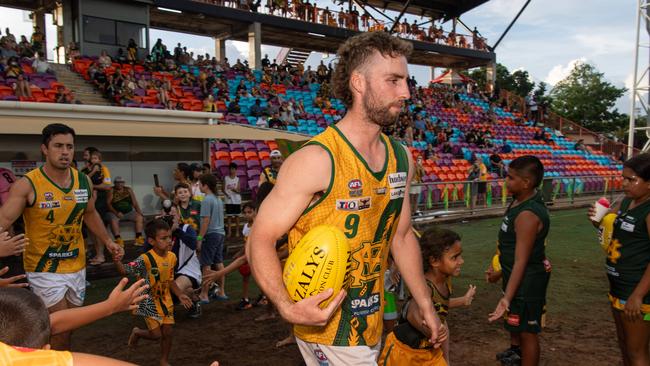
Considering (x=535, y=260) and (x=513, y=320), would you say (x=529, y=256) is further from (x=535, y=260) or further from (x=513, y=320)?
(x=513, y=320)

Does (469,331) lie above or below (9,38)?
below

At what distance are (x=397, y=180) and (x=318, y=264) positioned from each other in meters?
0.77

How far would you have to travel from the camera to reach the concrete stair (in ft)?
54.7

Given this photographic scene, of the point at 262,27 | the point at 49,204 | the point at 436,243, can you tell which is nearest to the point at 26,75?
the point at 262,27

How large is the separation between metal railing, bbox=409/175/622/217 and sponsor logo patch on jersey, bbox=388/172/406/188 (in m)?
10.6

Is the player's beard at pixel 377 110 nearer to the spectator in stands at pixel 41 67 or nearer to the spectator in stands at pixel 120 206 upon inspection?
the spectator in stands at pixel 120 206

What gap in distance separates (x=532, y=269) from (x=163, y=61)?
65.0 feet

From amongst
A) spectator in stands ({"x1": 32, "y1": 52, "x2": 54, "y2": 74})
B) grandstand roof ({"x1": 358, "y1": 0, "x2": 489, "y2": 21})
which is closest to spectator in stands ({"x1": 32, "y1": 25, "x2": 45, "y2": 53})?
spectator in stands ({"x1": 32, "y1": 52, "x2": 54, "y2": 74})

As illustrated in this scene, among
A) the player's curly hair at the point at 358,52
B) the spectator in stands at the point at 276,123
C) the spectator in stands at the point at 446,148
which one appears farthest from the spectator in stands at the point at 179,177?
the spectator in stands at the point at 446,148

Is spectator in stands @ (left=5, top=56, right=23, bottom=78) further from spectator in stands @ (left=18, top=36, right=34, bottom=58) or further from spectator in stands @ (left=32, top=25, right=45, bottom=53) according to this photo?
spectator in stands @ (left=32, top=25, right=45, bottom=53)

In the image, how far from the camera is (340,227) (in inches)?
94.0

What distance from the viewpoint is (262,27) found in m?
26.3

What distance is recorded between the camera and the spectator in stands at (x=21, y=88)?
14219 millimetres

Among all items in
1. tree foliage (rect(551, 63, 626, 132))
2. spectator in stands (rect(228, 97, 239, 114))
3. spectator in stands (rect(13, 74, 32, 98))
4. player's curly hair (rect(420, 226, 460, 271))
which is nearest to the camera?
player's curly hair (rect(420, 226, 460, 271))
